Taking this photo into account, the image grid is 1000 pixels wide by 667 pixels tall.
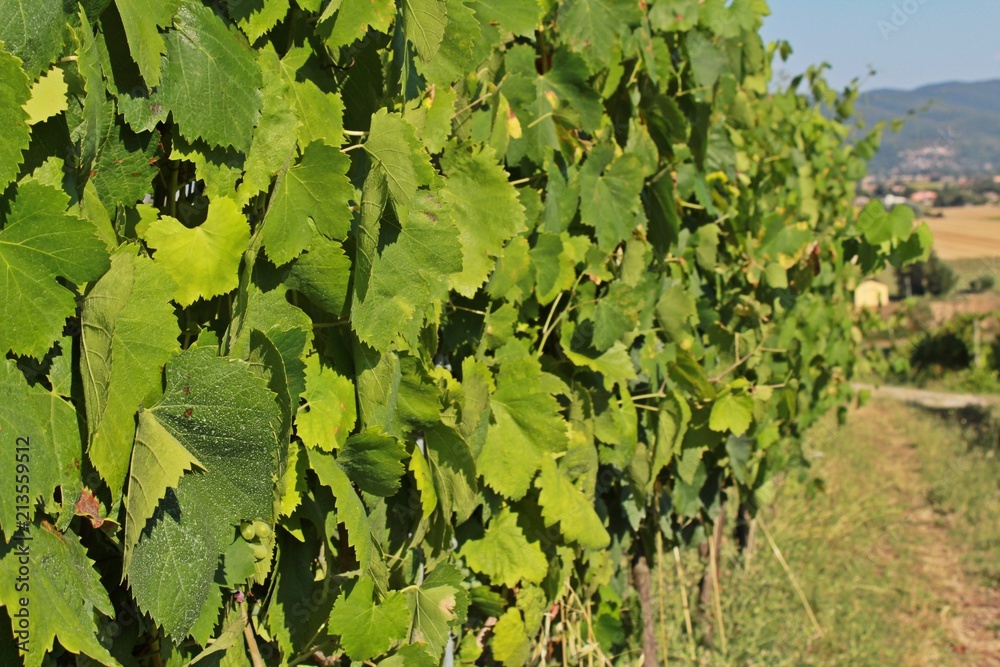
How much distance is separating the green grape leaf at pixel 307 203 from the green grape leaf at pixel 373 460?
0.30 metres

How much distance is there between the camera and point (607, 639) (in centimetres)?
279

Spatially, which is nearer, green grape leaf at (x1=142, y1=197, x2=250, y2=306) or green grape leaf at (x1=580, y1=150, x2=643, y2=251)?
green grape leaf at (x1=142, y1=197, x2=250, y2=306)

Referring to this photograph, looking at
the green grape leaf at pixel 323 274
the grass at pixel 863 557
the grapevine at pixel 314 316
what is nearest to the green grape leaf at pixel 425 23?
the grapevine at pixel 314 316

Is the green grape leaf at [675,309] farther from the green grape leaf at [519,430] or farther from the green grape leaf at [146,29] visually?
the green grape leaf at [146,29]

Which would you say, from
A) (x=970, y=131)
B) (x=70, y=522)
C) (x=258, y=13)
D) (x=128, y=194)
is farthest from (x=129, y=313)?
(x=970, y=131)

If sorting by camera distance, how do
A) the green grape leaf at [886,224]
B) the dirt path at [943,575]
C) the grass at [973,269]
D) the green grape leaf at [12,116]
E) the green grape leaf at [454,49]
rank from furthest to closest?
the grass at [973,269] → the dirt path at [943,575] → the green grape leaf at [886,224] → the green grape leaf at [454,49] → the green grape leaf at [12,116]

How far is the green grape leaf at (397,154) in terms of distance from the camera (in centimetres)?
125

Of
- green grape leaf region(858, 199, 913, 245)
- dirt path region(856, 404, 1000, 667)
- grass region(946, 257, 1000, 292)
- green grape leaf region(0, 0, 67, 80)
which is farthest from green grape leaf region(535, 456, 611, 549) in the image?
grass region(946, 257, 1000, 292)

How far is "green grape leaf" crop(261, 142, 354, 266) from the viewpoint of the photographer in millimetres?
1223

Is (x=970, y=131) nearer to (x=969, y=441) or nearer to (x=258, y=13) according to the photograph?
(x=969, y=441)

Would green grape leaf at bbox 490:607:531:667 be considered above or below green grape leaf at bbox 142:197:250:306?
below

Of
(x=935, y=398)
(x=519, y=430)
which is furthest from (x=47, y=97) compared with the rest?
(x=935, y=398)

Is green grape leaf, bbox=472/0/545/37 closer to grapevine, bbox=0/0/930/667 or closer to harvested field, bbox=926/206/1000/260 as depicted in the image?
grapevine, bbox=0/0/930/667

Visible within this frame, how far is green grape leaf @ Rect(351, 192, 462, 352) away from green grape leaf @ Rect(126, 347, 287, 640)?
0.24 m
